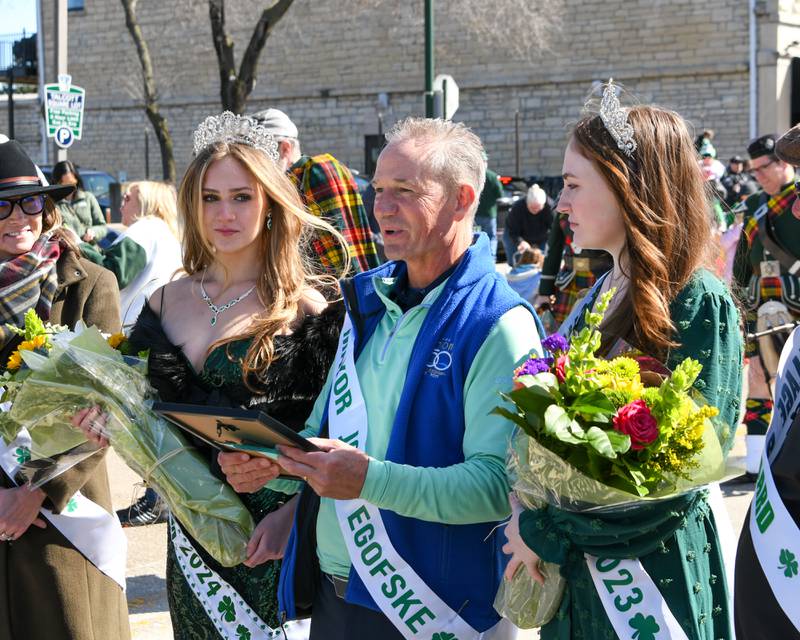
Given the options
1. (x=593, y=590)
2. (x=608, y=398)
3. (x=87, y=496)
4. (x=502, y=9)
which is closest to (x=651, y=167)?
(x=608, y=398)

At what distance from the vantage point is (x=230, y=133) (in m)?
3.47

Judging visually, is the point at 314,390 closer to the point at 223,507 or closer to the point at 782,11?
the point at 223,507

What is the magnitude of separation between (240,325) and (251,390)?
9.2 inches

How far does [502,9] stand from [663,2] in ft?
14.2

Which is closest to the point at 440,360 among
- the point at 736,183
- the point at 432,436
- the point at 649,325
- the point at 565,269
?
the point at 432,436

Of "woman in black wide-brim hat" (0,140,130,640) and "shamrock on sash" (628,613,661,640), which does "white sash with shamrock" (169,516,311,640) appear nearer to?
"woman in black wide-brim hat" (0,140,130,640)

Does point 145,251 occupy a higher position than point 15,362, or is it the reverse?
point 145,251

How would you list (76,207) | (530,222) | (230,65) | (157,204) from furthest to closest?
(230,65)
(530,222)
(76,207)
(157,204)

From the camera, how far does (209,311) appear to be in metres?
3.40

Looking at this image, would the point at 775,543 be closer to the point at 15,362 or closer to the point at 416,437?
the point at 416,437

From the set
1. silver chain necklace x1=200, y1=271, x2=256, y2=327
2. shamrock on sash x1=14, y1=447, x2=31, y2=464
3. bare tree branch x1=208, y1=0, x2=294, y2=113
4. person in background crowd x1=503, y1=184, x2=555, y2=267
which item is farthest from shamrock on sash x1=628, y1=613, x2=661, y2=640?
bare tree branch x1=208, y1=0, x2=294, y2=113

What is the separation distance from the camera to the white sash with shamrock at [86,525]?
354 centimetres

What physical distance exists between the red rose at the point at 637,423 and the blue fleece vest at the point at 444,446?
0.54m

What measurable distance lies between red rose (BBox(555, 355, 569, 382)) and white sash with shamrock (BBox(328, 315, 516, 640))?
638 millimetres
